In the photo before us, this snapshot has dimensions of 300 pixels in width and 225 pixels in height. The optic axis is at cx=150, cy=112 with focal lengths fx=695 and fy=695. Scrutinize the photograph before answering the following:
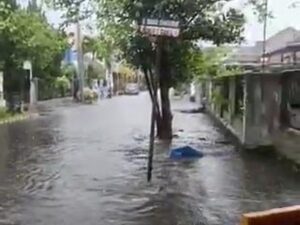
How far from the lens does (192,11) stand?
59.4ft

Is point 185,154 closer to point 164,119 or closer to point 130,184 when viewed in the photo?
point 130,184

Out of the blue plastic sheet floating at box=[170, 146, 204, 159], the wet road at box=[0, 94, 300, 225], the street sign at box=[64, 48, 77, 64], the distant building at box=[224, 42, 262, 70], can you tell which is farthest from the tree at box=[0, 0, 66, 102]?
the street sign at box=[64, 48, 77, 64]

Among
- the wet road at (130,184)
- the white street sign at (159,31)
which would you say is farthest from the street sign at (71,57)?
the white street sign at (159,31)

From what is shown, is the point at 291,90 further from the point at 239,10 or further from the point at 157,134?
the point at 157,134

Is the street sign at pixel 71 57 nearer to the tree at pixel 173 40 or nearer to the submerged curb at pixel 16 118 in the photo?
the submerged curb at pixel 16 118

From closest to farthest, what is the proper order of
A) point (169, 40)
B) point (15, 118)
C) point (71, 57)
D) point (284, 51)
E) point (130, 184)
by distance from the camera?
point (130, 184) → point (169, 40) → point (284, 51) → point (15, 118) → point (71, 57)

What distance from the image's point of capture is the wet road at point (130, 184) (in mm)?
8875

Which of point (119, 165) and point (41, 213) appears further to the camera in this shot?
point (119, 165)

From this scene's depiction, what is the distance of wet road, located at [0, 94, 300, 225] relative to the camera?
349 inches

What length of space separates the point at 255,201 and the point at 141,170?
3772 mm

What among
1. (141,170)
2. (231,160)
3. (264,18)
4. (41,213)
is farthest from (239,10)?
(41,213)

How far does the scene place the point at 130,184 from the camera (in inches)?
450

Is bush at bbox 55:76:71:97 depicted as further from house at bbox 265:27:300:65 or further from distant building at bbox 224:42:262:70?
house at bbox 265:27:300:65

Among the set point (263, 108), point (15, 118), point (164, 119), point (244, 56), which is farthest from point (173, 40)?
point (244, 56)
